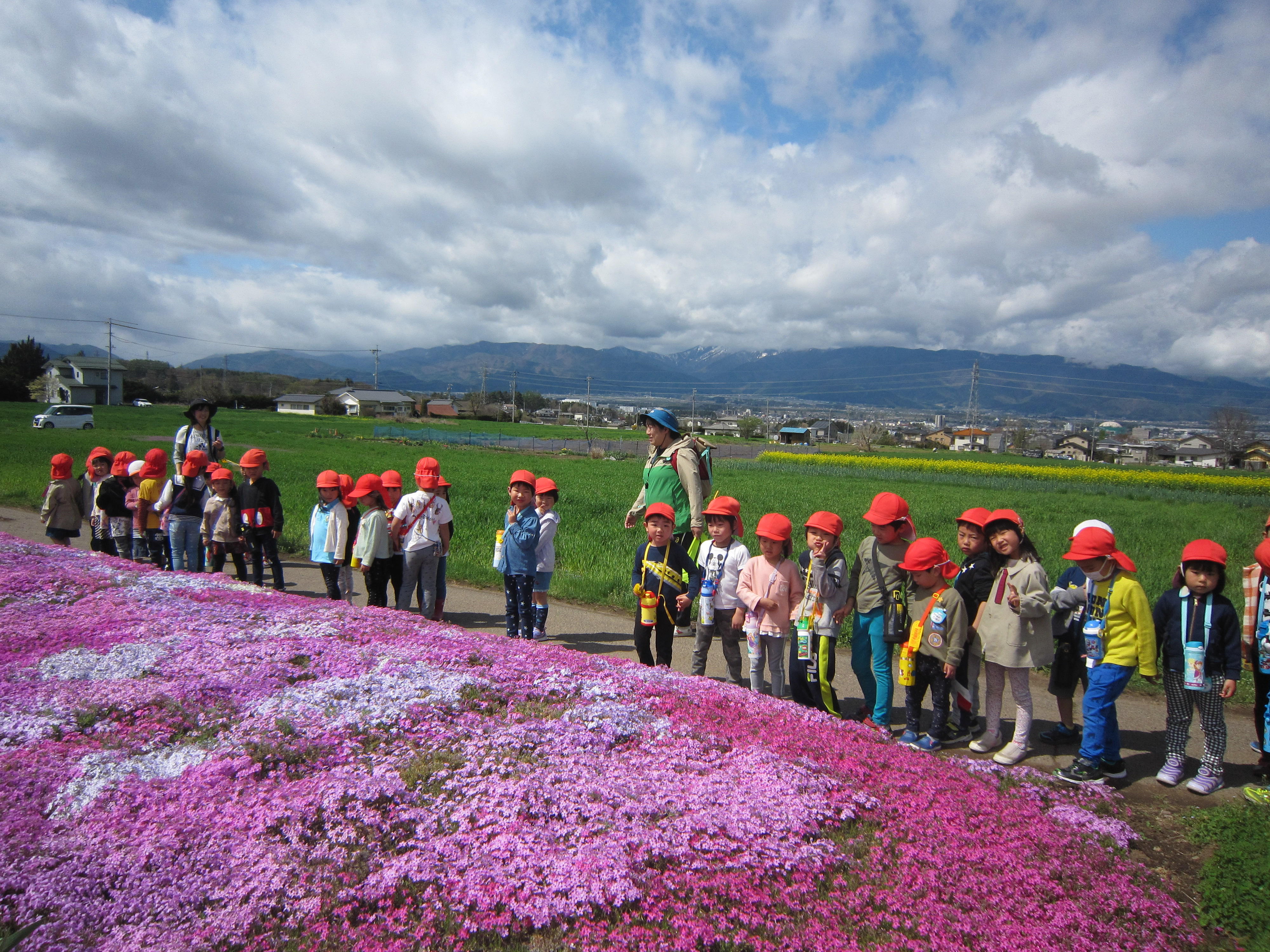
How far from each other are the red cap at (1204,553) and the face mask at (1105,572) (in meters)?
0.43

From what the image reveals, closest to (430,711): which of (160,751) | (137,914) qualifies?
(160,751)

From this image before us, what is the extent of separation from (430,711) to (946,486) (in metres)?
37.8

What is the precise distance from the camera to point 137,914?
2.95 metres

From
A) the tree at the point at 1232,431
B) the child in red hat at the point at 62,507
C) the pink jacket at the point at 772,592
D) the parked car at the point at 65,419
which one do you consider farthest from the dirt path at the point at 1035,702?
the tree at the point at 1232,431

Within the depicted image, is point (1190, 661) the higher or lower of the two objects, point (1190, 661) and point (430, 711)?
the higher

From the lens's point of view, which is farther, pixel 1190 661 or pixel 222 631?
pixel 222 631

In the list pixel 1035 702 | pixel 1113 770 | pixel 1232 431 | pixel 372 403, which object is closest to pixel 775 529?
pixel 1113 770

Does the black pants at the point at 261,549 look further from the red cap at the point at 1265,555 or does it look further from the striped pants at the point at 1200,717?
the red cap at the point at 1265,555

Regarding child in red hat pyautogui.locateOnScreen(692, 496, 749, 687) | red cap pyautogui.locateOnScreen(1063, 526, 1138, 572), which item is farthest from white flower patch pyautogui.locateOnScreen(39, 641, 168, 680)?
red cap pyautogui.locateOnScreen(1063, 526, 1138, 572)

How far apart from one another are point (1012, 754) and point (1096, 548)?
167cm

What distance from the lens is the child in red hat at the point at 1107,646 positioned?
16.3 feet

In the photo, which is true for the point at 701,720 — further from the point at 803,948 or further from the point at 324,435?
the point at 324,435

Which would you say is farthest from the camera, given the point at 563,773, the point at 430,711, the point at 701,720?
the point at 701,720

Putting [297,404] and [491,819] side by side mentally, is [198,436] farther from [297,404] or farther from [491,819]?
[297,404]
